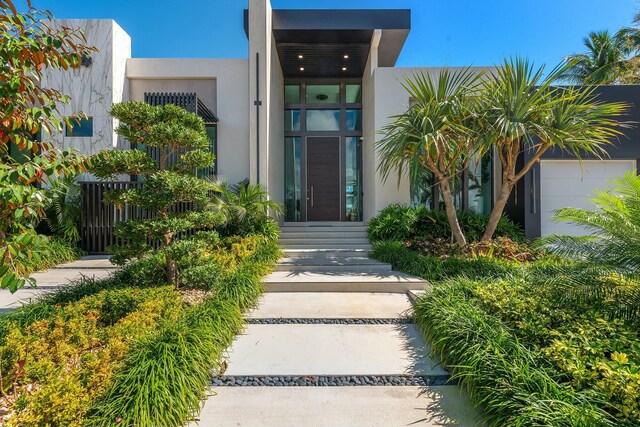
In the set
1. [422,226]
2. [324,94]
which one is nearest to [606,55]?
[324,94]

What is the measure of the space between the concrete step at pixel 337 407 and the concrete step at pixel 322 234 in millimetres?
4722

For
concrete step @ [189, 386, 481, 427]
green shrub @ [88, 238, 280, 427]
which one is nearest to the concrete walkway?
concrete step @ [189, 386, 481, 427]

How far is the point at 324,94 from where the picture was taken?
9.79 metres

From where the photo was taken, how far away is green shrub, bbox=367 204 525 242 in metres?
6.59

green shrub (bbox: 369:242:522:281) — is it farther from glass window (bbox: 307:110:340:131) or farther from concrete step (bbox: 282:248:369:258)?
glass window (bbox: 307:110:340:131)

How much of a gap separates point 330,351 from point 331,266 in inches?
98.3

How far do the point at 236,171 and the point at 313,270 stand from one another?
434 cm

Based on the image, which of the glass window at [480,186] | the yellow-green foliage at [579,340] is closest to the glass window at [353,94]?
the glass window at [480,186]

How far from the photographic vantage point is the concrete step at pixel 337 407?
6.44ft

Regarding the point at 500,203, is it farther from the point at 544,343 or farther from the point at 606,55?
the point at 606,55

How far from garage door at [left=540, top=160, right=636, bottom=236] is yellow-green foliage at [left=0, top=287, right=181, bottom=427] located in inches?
310

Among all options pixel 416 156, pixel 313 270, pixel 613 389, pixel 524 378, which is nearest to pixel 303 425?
pixel 524 378

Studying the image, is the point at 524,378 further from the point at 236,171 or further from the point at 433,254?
the point at 236,171

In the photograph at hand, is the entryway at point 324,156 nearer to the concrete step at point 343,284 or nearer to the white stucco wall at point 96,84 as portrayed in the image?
the white stucco wall at point 96,84
